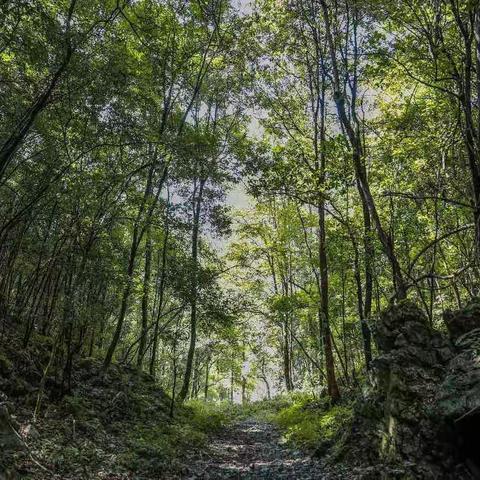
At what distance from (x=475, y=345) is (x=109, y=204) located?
994cm

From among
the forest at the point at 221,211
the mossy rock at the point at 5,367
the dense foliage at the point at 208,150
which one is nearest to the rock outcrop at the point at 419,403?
the forest at the point at 221,211

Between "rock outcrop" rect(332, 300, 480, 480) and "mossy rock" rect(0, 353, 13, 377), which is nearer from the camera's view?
"rock outcrop" rect(332, 300, 480, 480)

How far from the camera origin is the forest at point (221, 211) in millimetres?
7473

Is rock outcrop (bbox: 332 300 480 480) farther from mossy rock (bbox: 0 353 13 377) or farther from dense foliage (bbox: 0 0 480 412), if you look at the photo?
mossy rock (bbox: 0 353 13 377)

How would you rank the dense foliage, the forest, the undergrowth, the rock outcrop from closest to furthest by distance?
the rock outcrop, the forest, the dense foliage, the undergrowth

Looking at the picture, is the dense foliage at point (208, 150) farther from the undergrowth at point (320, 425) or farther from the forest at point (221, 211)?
the undergrowth at point (320, 425)

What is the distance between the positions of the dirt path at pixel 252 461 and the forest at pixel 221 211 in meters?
0.10

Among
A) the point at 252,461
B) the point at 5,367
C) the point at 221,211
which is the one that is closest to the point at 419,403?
the point at 252,461

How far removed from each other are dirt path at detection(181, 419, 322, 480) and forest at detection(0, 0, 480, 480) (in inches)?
4.1

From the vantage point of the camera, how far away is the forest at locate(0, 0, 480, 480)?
7.47m

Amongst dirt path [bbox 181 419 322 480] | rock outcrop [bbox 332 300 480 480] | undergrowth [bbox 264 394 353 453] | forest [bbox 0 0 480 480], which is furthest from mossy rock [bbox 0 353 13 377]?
rock outcrop [bbox 332 300 480 480]

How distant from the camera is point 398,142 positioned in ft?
42.1

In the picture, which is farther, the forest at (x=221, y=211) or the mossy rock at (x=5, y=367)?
the mossy rock at (x=5, y=367)

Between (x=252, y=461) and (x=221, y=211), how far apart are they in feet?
37.1
